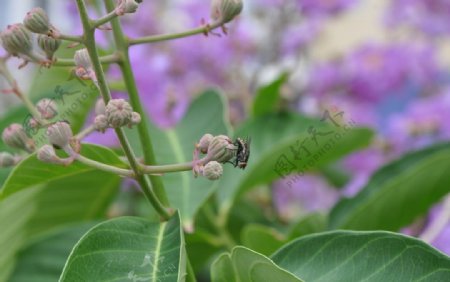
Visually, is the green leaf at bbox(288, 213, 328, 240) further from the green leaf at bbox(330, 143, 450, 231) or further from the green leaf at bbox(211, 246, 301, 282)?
the green leaf at bbox(211, 246, 301, 282)

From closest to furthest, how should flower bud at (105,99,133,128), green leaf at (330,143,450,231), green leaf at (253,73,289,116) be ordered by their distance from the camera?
1. flower bud at (105,99,133,128)
2. green leaf at (330,143,450,231)
3. green leaf at (253,73,289,116)

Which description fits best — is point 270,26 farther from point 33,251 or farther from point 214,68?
point 33,251

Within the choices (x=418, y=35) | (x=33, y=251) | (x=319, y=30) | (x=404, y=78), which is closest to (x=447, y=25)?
(x=418, y=35)

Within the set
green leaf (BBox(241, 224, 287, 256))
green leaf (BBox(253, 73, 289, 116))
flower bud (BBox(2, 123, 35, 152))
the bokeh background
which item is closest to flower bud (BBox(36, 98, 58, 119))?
flower bud (BBox(2, 123, 35, 152))

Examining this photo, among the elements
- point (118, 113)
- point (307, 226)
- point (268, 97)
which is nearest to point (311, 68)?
point (268, 97)

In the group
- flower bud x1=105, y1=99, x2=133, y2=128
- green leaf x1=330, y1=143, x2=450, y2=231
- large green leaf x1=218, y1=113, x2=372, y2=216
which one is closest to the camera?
flower bud x1=105, y1=99, x2=133, y2=128

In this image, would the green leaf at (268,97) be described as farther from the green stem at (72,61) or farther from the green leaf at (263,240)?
the green stem at (72,61)

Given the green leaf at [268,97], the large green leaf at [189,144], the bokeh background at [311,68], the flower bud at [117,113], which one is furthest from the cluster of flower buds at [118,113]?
the bokeh background at [311,68]

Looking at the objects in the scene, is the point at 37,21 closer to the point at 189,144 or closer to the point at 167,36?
the point at 167,36
